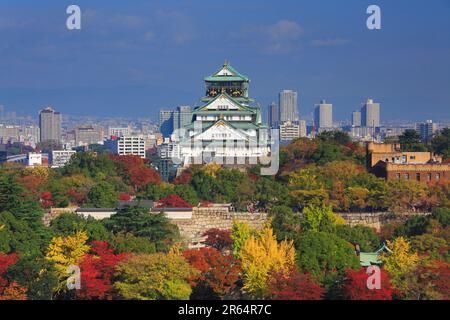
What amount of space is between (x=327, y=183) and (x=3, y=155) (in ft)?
229

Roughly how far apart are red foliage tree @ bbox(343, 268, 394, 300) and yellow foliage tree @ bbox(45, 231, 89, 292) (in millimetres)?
6444

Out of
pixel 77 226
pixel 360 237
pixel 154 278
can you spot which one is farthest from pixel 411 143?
pixel 154 278

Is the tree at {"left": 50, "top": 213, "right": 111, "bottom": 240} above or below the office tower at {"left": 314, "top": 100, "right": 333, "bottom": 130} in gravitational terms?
below

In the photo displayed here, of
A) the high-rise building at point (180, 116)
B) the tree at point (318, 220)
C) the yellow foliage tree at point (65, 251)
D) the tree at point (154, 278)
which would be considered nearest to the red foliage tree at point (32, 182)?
the tree at point (318, 220)

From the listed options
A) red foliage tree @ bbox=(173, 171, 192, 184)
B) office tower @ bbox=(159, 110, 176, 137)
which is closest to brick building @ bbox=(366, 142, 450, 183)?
red foliage tree @ bbox=(173, 171, 192, 184)

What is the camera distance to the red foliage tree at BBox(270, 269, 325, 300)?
24469 mm

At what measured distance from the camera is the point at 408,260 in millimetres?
27266

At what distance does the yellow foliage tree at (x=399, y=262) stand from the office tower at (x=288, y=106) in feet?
406

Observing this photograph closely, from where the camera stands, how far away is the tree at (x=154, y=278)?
25.4 m

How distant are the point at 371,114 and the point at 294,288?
13810 cm

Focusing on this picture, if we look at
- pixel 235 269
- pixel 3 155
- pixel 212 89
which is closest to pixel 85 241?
pixel 235 269

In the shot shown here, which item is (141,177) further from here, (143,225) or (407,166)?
(143,225)

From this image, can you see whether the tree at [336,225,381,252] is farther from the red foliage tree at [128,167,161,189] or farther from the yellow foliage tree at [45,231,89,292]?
the red foliage tree at [128,167,161,189]

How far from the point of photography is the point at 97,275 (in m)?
26.5
